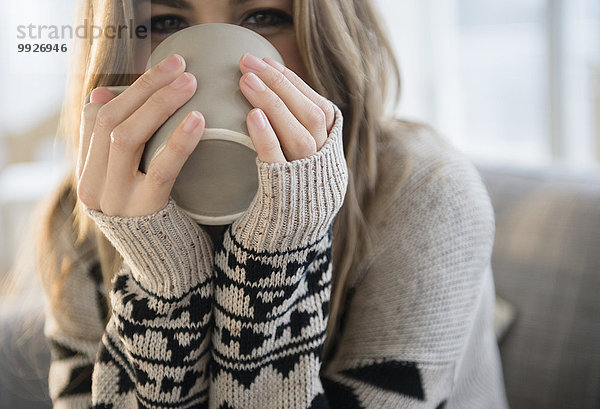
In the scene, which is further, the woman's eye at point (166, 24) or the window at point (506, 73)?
the window at point (506, 73)

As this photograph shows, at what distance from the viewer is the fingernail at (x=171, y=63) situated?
0.34m

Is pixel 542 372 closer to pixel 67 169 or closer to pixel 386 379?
pixel 386 379

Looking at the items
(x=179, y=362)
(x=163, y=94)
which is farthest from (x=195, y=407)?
(x=163, y=94)

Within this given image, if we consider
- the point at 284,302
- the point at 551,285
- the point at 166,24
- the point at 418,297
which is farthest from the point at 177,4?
the point at 551,285

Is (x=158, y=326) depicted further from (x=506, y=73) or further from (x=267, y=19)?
(x=506, y=73)

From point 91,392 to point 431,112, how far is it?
2.05 metres

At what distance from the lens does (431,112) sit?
2.34 meters

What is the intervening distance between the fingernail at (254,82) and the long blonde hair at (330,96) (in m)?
0.07

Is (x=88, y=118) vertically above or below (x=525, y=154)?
above

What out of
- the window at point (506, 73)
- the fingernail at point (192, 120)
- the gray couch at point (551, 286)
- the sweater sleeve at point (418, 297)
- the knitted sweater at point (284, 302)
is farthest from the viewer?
the window at point (506, 73)

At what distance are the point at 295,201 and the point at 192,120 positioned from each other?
0.11 meters

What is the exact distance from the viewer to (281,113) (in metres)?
0.37

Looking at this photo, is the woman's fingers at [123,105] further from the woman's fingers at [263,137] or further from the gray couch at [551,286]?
the gray couch at [551,286]

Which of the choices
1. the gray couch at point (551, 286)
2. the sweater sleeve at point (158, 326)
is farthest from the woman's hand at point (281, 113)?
the gray couch at point (551, 286)
